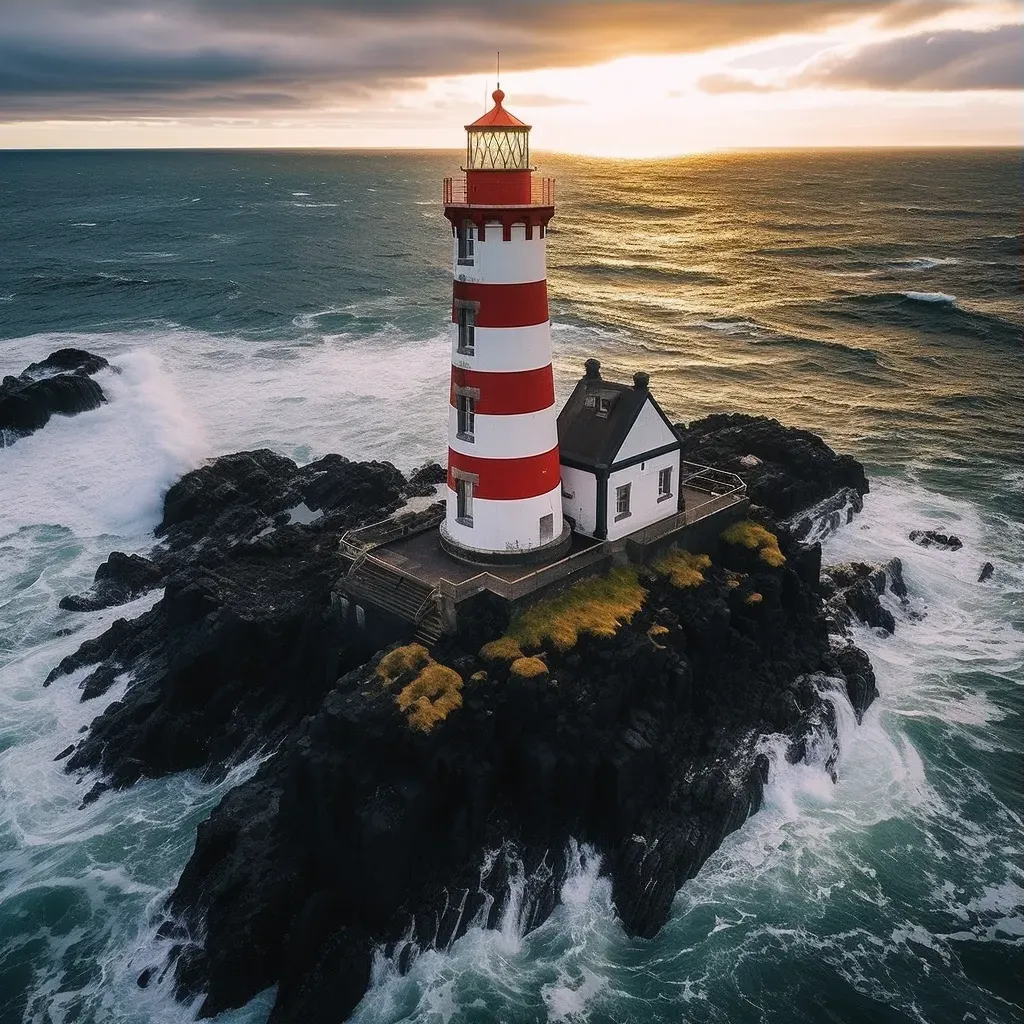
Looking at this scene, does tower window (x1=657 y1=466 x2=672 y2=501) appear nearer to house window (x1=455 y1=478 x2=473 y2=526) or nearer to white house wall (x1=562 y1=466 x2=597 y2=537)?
white house wall (x1=562 y1=466 x2=597 y2=537)

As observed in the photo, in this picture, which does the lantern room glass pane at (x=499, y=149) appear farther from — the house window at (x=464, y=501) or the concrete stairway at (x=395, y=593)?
the concrete stairway at (x=395, y=593)

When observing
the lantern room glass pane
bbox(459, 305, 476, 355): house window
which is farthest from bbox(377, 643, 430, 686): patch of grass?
the lantern room glass pane

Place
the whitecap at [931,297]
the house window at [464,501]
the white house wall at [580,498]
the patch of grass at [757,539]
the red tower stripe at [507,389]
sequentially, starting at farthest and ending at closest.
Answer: the whitecap at [931,297] → the patch of grass at [757,539] → the white house wall at [580,498] → the house window at [464,501] → the red tower stripe at [507,389]

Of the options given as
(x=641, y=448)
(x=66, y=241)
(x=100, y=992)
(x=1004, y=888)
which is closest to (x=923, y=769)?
(x=1004, y=888)

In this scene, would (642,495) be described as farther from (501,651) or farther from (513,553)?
(501,651)

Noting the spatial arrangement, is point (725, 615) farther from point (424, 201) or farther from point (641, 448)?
point (424, 201)

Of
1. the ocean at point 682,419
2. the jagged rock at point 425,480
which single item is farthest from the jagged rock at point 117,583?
the jagged rock at point 425,480
